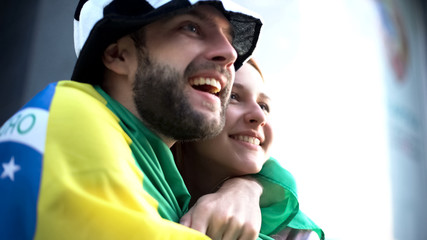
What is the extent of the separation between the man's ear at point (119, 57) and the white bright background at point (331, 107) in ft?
3.99

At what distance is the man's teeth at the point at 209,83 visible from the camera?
81cm

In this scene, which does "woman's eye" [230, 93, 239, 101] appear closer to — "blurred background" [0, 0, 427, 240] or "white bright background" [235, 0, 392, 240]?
"blurred background" [0, 0, 427, 240]

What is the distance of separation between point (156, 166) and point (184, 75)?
17 centimetres

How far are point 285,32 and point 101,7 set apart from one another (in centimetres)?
165

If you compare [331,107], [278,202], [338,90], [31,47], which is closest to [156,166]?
[278,202]

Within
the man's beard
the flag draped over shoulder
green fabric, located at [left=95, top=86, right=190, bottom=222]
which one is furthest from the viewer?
the man's beard

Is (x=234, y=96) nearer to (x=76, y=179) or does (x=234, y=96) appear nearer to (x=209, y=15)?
(x=209, y=15)

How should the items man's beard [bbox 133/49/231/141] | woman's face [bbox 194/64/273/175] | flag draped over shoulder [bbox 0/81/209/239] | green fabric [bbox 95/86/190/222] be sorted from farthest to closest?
1. woman's face [bbox 194/64/273/175]
2. man's beard [bbox 133/49/231/141]
3. green fabric [bbox 95/86/190/222]
4. flag draped over shoulder [bbox 0/81/209/239]

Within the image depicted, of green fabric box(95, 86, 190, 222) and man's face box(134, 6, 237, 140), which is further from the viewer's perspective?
man's face box(134, 6, 237, 140)

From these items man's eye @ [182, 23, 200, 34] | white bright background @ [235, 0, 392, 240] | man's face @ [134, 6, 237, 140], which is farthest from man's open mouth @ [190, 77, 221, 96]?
white bright background @ [235, 0, 392, 240]

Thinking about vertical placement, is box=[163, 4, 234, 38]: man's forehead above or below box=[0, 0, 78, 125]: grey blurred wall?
above

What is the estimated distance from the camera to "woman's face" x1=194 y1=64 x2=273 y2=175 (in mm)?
965

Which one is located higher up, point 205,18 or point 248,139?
point 205,18

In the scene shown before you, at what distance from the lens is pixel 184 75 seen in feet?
2.60
